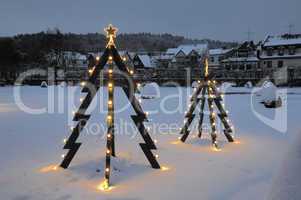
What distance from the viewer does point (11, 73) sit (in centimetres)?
5000

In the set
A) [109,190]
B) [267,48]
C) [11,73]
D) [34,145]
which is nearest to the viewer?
[109,190]

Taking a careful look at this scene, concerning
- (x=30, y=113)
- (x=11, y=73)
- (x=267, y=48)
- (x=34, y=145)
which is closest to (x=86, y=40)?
(x=11, y=73)

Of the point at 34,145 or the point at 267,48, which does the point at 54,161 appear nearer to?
the point at 34,145

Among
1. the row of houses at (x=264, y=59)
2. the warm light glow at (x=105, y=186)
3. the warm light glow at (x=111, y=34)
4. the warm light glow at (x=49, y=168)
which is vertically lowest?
the warm light glow at (x=105, y=186)

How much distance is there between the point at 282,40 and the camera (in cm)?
5475

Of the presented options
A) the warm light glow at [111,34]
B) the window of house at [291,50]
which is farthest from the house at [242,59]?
the warm light glow at [111,34]

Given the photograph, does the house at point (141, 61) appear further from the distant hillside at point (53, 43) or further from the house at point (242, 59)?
the house at point (242, 59)

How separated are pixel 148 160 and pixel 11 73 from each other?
158 ft

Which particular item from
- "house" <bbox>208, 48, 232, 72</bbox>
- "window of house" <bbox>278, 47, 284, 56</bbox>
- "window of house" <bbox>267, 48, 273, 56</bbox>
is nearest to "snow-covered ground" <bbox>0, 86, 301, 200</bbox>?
"window of house" <bbox>278, 47, 284, 56</bbox>

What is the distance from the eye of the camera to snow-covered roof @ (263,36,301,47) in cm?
5303

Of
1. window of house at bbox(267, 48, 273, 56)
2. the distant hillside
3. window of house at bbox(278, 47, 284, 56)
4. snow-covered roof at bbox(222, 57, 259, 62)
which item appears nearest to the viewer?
the distant hillside

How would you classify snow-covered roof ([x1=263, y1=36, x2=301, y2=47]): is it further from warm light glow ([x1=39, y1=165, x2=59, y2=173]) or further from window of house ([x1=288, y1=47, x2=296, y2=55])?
warm light glow ([x1=39, y1=165, x2=59, y2=173])

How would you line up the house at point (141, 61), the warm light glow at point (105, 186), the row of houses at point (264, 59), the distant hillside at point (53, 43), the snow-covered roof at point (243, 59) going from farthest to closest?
the house at point (141, 61), the snow-covered roof at point (243, 59), the distant hillside at point (53, 43), the row of houses at point (264, 59), the warm light glow at point (105, 186)

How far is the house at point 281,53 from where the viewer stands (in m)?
52.6
